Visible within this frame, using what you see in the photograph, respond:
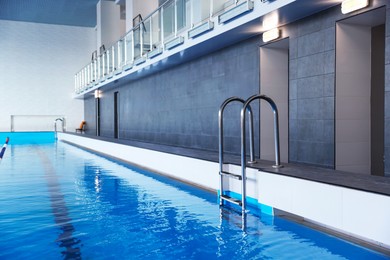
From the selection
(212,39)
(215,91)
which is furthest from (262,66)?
(215,91)

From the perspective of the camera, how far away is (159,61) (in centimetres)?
971

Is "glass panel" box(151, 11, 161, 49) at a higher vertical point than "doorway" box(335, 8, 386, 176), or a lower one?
higher

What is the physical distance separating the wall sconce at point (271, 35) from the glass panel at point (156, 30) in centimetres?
351

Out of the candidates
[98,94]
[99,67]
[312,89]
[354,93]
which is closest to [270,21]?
[312,89]

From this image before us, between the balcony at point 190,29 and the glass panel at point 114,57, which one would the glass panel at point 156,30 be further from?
the glass panel at point 114,57

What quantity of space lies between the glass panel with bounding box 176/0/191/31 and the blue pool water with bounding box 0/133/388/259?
3.71 m

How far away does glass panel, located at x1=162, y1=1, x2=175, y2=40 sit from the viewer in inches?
343

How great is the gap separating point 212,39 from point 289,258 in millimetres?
5161

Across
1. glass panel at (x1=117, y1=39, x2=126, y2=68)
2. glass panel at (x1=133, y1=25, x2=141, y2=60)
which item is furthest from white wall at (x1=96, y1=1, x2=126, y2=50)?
glass panel at (x1=133, y1=25, x2=141, y2=60)

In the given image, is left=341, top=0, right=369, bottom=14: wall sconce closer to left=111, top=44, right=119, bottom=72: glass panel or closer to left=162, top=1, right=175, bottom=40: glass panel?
left=162, top=1, right=175, bottom=40: glass panel

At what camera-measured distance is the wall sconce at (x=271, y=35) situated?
20.8ft

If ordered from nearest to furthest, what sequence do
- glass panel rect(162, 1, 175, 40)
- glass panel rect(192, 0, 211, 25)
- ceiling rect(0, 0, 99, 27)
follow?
glass panel rect(192, 0, 211, 25)
glass panel rect(162, 1, 175, 40)
ceiling rect(0, 0, 99, 27)

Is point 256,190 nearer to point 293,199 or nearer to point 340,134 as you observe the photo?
point 293,199

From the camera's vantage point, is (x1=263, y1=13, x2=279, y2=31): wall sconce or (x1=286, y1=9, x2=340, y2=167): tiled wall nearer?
(x1=286, y1=9, x2=340, y2=167): tiled wall
